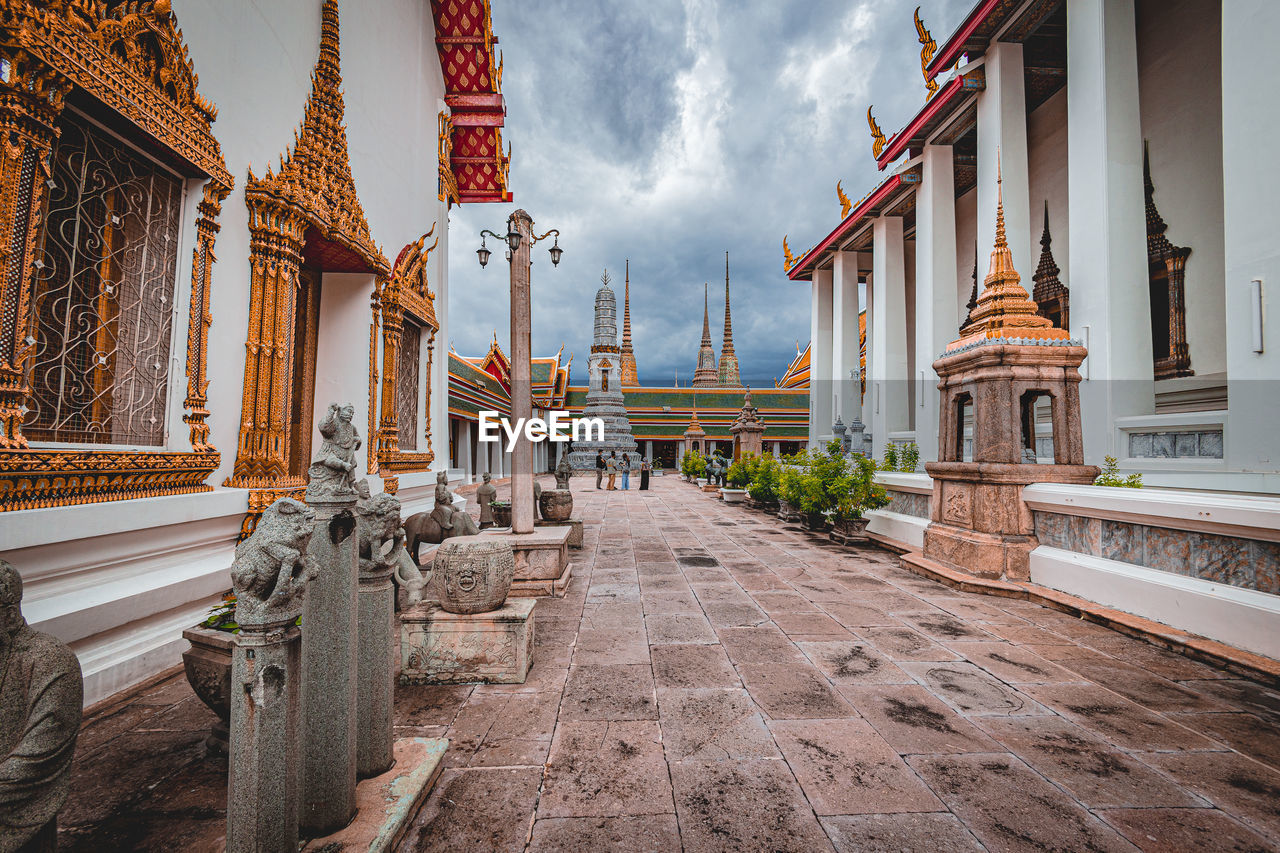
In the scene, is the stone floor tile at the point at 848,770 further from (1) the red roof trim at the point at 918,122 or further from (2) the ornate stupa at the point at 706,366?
(2) the ornate stupa at the point at 706,366

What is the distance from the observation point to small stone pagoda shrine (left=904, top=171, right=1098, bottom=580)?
215 inches

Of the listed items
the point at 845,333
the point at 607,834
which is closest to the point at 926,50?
the point at 845,333

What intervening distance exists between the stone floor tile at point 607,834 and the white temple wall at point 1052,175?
13.6 m

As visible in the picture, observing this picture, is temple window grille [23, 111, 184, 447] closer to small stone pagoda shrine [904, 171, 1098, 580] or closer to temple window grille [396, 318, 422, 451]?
temple window grille [396, 318, 422, 451]

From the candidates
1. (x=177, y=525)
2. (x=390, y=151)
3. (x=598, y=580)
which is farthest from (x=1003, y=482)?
(x=390, y=151)

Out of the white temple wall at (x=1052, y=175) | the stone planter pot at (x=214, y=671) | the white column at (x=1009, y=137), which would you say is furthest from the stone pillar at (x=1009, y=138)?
the stone planter pot at (x=214, y=671)

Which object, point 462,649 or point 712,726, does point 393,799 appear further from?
point 712,726

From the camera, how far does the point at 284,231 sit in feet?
14.4

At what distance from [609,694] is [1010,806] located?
76.3 inches

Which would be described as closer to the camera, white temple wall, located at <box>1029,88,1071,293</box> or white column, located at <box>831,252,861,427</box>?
white temple wall, located at <box>1029,88,1071,293</box>

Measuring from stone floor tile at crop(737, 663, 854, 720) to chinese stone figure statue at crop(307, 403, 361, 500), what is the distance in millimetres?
2437

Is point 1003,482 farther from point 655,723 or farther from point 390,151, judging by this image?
point 390,151

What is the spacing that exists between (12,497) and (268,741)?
217 cm

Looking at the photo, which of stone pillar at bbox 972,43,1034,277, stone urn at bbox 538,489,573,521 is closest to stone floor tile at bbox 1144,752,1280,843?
stone urn at bbox 538,489,573,521
